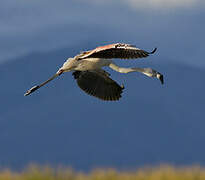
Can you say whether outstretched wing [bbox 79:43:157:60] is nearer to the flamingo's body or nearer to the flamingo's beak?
the flamingo's body

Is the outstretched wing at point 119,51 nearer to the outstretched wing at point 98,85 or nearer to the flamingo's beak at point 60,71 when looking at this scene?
the flamingo's beak at point 60,71

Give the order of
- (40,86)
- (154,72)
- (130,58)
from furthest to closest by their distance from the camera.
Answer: (40,86)
(154,72)
(130,58)

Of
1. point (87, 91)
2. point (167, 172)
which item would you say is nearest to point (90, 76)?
Answer: point (87, 91)

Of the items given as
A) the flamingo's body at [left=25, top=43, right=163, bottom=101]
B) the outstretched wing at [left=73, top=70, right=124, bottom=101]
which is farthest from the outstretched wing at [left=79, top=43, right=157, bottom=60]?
the outstretched wing at [left=73, top=70, right=124, bottom=101]

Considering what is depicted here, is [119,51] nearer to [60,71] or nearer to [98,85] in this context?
[60,71]

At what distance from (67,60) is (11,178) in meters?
2.94

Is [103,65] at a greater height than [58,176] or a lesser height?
greater

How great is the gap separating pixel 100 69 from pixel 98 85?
55 centimetres

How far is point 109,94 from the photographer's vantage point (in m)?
11.7

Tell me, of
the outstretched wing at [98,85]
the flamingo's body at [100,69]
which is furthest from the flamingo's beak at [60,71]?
the outstretched wing at [98,85]

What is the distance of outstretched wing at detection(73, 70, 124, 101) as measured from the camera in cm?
1148

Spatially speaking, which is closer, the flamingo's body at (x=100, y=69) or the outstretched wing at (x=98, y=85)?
the flamingo's body at (x=100, y=69)

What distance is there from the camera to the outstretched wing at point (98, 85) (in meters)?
11.5

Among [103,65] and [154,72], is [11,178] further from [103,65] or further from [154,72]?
[154,72]
